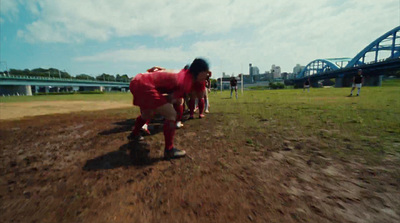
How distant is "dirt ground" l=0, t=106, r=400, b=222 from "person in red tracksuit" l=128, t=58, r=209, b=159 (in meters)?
0.61

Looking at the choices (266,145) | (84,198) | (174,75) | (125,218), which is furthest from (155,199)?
(266,145)

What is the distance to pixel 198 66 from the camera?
113 inches

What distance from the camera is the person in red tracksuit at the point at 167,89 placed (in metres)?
2.85

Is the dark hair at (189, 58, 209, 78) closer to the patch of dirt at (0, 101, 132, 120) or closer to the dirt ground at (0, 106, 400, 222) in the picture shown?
the dirt ground at (0, 106, 400, 222)

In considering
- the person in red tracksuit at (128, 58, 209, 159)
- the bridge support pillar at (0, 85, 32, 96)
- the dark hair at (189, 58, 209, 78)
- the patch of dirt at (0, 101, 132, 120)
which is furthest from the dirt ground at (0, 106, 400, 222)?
the bridge support pillar at (0, 85, 32, 96)

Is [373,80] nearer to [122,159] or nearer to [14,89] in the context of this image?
A: [122,159]

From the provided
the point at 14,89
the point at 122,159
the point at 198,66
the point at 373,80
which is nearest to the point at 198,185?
the point at 122,159

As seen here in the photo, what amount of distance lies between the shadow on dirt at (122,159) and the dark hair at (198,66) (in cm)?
160

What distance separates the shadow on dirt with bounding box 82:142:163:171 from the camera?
2.76 meters

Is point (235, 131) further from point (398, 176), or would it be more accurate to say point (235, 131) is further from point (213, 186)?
point (398, 176)

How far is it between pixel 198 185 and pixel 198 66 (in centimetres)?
183

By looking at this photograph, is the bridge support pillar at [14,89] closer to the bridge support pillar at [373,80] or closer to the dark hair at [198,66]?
the dark hair at [198,66]

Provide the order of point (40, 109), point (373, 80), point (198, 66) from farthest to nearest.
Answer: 1. point (373, 80)
2. point (40, 109)
3. point (198, 66)

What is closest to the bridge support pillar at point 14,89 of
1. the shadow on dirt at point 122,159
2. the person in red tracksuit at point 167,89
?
the shadow on dirt at point 122,159
